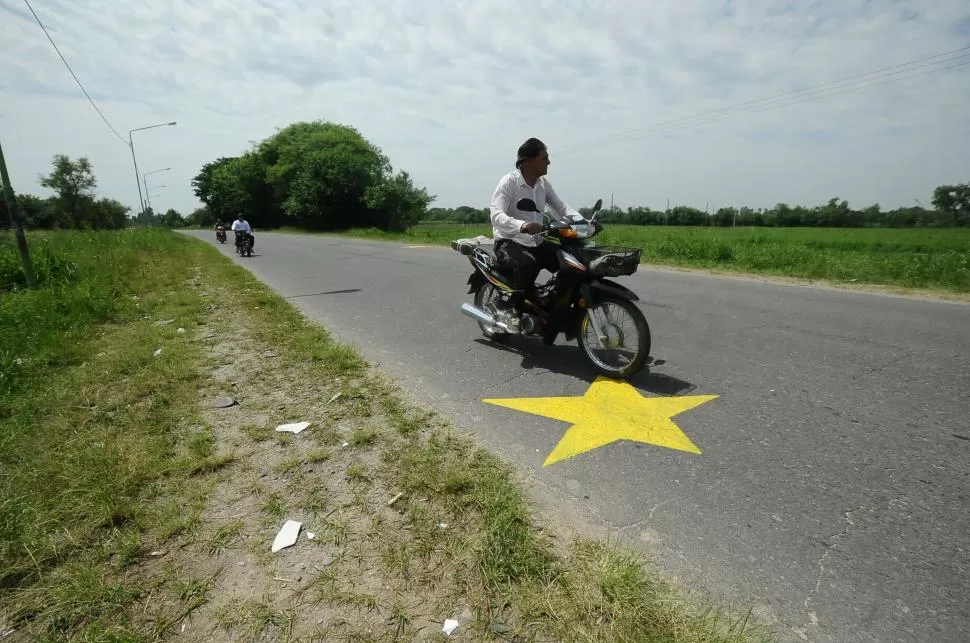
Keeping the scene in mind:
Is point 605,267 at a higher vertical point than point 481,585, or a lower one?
higher

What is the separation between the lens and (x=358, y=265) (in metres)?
12.5

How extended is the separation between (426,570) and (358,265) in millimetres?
11491

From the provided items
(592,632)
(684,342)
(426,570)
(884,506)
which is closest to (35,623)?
(426,570)

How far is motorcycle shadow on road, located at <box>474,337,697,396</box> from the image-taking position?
357 centimetres

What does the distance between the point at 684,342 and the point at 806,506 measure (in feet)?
9.02

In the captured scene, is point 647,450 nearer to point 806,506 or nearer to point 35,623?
point 806,506

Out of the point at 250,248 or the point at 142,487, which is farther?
the point at 250,248

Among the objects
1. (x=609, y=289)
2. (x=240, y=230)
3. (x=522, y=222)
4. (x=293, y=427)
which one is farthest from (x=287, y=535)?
(x=240, y=230)

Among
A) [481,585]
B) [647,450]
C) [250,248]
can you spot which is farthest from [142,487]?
[250,248]

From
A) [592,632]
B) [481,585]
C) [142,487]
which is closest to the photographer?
[592,632]

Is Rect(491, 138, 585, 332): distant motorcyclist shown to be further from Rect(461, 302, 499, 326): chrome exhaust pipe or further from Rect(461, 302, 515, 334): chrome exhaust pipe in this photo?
Rect(461, 302, 499, 326): chrome exhaust pipe

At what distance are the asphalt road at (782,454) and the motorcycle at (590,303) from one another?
0.23 m

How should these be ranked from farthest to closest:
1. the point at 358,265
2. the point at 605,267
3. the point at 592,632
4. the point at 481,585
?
the point at 358,265, the point at 605,267, the point at 481,585, the point at 592,632

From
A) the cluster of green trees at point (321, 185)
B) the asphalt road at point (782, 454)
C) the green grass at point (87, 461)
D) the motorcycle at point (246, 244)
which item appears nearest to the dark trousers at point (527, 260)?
the asphalt road at point (782, 454)
